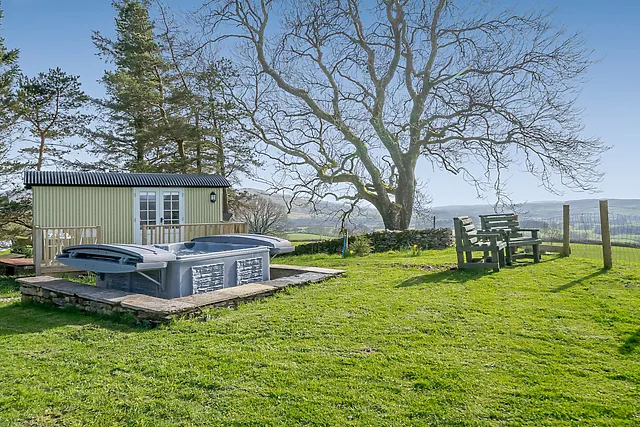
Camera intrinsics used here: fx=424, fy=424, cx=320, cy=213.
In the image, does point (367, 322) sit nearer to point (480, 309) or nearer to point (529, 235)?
point (480, 309)

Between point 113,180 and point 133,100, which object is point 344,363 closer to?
point 113,180

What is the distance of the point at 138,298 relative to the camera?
18.5 feet

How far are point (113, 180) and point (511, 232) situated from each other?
31.2ft

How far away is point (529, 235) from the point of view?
9.39m

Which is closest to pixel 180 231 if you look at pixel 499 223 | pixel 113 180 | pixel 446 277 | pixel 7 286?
pixel 113 180

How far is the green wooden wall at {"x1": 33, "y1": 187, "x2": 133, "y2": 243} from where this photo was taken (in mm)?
10047

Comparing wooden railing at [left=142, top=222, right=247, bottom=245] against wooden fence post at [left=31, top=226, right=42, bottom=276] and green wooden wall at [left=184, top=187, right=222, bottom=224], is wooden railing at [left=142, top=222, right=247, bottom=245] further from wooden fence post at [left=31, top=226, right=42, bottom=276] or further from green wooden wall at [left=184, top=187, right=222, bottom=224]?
wooden fence post at [left=31, top=226, right=42, bottom=276]

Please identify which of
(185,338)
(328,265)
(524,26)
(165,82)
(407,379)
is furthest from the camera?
(165,82)

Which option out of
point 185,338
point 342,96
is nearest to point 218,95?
point 342,96

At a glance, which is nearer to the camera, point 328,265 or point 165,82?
point 328,265

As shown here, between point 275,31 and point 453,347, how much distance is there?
53.0 ft

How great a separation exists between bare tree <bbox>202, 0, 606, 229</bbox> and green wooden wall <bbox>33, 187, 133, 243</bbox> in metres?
6.97

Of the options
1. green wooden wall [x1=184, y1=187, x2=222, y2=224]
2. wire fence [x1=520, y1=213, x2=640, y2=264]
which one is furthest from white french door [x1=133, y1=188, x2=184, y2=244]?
wire fence [x1=520, y1=213, x2=640, y2=264]

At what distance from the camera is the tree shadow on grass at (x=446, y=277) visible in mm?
7205
